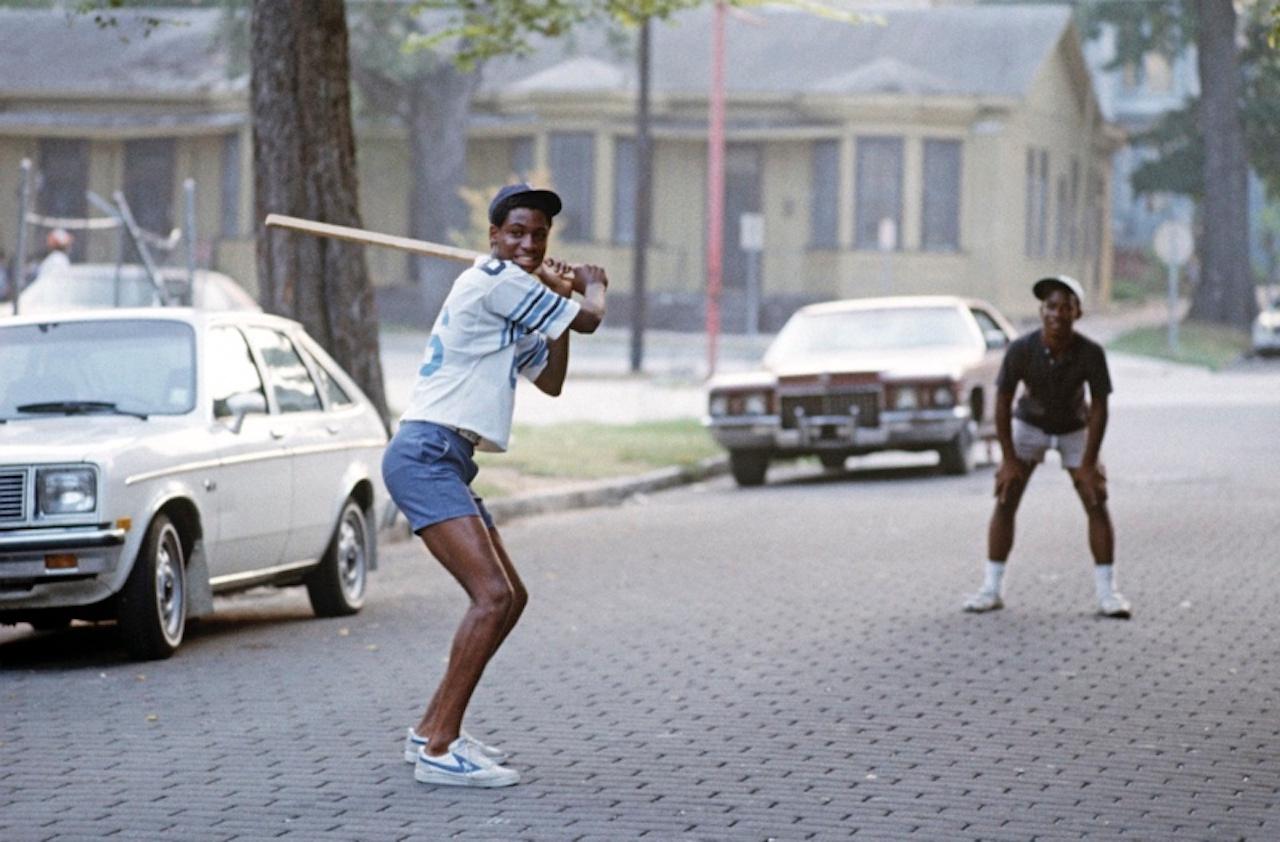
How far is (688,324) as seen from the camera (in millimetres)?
52406

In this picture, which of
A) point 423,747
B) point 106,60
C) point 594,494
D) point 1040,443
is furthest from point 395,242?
point 106,60

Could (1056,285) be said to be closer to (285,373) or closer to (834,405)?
(285,373)

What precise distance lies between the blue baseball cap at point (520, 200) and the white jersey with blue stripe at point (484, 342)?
0.15 meters

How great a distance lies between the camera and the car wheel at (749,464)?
22.2m

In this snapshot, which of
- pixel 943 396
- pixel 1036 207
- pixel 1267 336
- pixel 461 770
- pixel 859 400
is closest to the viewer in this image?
pixel 461 770

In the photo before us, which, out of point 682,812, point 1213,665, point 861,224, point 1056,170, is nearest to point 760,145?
point 861,224

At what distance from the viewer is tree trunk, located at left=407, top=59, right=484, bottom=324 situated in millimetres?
51938

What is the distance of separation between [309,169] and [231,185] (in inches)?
1499

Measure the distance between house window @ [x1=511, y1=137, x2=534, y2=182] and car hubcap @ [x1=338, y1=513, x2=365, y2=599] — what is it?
40039 millimetres

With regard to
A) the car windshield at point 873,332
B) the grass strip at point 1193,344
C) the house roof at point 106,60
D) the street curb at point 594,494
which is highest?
the house roof at point 106,60

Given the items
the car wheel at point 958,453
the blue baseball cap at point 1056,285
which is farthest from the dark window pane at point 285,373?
the car wheel at point 958,453

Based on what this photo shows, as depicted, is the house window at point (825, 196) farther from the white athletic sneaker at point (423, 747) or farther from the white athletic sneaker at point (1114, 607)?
the white athletic sneaker at point (423, 747)

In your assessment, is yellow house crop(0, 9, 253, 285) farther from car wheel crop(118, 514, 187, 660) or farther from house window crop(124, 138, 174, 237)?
car wheel crop(118, 514, 187, 660)

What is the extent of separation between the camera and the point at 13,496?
10.6 m
